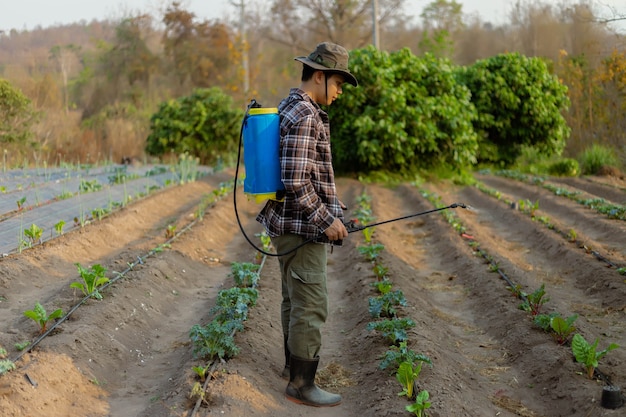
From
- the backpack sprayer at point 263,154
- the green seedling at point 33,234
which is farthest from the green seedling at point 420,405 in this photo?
the green seedling at point 33,234

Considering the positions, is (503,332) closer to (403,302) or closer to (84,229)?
(403,302)

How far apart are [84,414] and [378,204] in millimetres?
9088

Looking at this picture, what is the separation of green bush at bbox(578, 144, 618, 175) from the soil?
7.47 m

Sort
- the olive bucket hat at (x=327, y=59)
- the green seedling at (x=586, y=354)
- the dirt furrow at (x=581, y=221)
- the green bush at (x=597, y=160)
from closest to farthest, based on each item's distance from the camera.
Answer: the olive bucket hat at (x=327, y=59) → the green seedling at (x=586, y=354) → the dirt furrow at (x=581, y=221) → the green bush at (x=597, y=160)

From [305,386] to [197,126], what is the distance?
17.0 metres

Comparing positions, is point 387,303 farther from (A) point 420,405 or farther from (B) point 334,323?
(A) point 420,405

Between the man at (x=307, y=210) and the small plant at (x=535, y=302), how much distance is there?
2.44 m

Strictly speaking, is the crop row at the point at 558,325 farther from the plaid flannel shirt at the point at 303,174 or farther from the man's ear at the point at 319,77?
the man's ear at the point at 319,77

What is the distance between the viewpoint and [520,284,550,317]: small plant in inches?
240

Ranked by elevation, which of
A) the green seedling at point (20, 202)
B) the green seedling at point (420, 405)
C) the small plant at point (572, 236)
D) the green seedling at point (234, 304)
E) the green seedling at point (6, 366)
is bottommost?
the small plant at point (572, 236)

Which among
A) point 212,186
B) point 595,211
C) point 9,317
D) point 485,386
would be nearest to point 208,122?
point 212,186

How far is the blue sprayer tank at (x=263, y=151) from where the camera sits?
13.7 ft

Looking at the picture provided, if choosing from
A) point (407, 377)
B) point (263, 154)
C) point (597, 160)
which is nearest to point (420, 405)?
point (407, 377)

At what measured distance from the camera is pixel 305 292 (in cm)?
429
